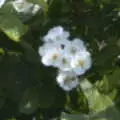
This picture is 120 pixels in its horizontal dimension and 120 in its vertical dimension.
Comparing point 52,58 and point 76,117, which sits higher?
point 52,58

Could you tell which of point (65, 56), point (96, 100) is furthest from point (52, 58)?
point (96, 100)

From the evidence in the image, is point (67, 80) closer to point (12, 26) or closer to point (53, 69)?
point (53, 69)

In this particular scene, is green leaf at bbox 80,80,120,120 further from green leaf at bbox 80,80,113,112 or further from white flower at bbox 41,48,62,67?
white flower at bbox 41,48,62,67

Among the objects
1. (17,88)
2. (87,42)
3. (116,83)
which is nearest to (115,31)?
(87,42)

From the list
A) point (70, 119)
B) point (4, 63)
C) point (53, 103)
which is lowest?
point (70, 119)

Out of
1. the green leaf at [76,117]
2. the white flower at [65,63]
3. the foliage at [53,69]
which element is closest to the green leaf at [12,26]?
the foliage at [53,69]

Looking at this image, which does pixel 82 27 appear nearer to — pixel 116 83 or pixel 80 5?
pixel 80 5

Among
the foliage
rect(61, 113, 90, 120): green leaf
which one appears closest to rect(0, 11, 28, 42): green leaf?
the foliage
